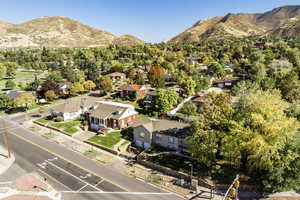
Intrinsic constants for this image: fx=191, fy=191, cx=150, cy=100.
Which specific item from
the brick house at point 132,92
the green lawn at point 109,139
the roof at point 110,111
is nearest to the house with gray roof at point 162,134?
the green lawn at point 109,139

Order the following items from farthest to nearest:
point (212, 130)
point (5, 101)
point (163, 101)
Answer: point (5, 101) < point (163, 101) < point (212, 130)

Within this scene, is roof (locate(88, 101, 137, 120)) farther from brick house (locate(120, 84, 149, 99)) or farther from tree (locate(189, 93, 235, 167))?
tree (locate(189, 93, 235, 167))

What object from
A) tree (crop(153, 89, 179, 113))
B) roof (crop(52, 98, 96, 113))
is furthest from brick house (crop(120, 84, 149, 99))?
tree (crop(153, 89, 179, 113))

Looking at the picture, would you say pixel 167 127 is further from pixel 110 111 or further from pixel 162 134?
pixel 110 111

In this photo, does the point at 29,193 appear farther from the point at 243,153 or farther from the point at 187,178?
the point at 243,153

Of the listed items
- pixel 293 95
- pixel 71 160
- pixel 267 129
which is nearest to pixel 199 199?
pixel 267 129

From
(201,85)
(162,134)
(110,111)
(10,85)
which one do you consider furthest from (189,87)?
(10,85)
